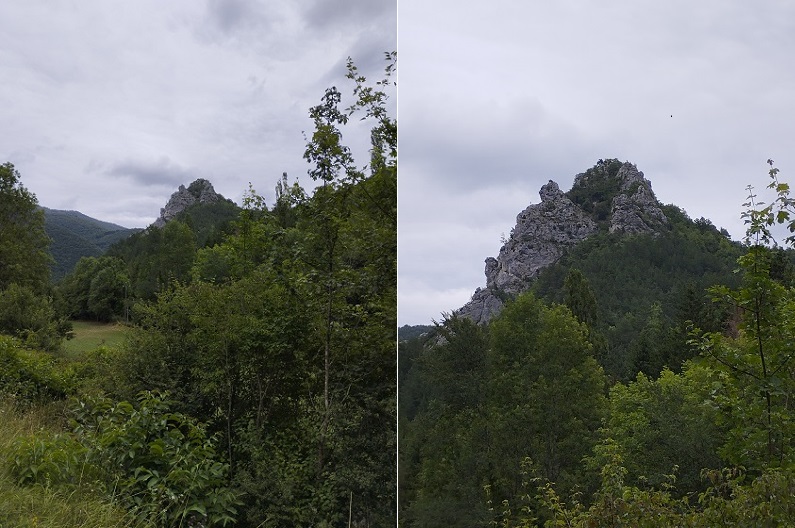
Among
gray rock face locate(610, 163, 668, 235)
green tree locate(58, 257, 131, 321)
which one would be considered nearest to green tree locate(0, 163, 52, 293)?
green tree locate(58, 257, 131, 321)

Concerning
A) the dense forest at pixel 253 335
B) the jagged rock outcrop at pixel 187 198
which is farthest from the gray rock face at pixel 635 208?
the jagged rock outcrop at pixel 187 198

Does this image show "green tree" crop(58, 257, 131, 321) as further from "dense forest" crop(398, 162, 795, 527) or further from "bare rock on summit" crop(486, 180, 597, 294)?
"bare rock on summit" crop(486, 180, 597, 294)

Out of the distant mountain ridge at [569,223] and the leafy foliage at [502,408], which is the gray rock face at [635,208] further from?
the leafy foliage at [502,408]

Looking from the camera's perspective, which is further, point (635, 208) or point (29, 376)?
point (29, 376)

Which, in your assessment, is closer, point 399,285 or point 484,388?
point 484,388

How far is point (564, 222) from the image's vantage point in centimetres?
243

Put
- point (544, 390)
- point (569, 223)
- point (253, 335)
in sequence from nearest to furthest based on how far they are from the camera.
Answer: point (544, 390), point (569, 223), point (253, 335)

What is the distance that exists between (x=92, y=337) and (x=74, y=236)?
0.46 m

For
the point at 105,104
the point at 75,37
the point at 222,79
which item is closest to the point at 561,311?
the point at 222,79

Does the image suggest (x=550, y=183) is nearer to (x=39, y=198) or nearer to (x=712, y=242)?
(x=712, y=242)

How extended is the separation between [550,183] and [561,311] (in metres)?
0.53

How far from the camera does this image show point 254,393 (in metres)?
2.86

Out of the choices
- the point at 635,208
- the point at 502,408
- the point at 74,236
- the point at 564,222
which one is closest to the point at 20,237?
the point at 74,236

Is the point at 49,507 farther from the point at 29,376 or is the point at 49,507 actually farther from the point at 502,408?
the point at 502,408
